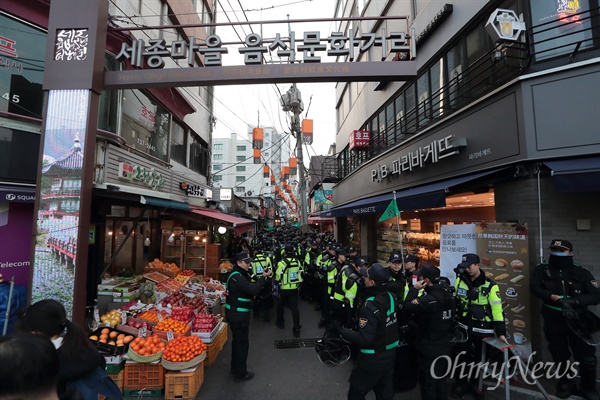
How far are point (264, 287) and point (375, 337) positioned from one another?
19.6 ft

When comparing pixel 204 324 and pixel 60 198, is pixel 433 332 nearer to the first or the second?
pixel 204 324

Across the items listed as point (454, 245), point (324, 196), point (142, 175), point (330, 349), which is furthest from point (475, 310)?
point (324, 196)

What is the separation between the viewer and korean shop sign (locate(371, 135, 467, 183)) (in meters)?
Answer: 7.72

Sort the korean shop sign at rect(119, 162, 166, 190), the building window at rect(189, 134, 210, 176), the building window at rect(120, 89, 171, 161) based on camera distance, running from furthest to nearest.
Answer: the building window at rect(189, 134, 210, 176)
the building window at rect(120, 89, 171, 161)
the korean shop sign at rect(119, 162, 166, 190)

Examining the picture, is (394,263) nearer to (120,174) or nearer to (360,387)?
(360,387)

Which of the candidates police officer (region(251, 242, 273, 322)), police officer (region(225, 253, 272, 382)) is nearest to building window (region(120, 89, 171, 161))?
police officer (region(251, 242, 273, 322))

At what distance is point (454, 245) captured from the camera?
688 cm

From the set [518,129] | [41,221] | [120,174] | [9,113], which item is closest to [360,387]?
[518,129]

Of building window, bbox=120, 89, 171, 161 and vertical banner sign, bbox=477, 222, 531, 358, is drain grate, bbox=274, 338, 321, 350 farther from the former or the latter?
building window, bbox=120, 89, 171, 161

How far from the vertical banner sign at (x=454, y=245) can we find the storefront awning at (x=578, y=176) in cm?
199

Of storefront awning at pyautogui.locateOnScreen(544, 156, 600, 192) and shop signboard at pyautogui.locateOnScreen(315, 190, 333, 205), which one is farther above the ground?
shop signboard at pyautogui.locateOnScreen(315, 190, 333, 205)

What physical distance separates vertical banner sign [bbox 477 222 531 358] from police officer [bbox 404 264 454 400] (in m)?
2.36

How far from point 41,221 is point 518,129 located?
9907 millimetres

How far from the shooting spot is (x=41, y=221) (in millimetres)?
5527
